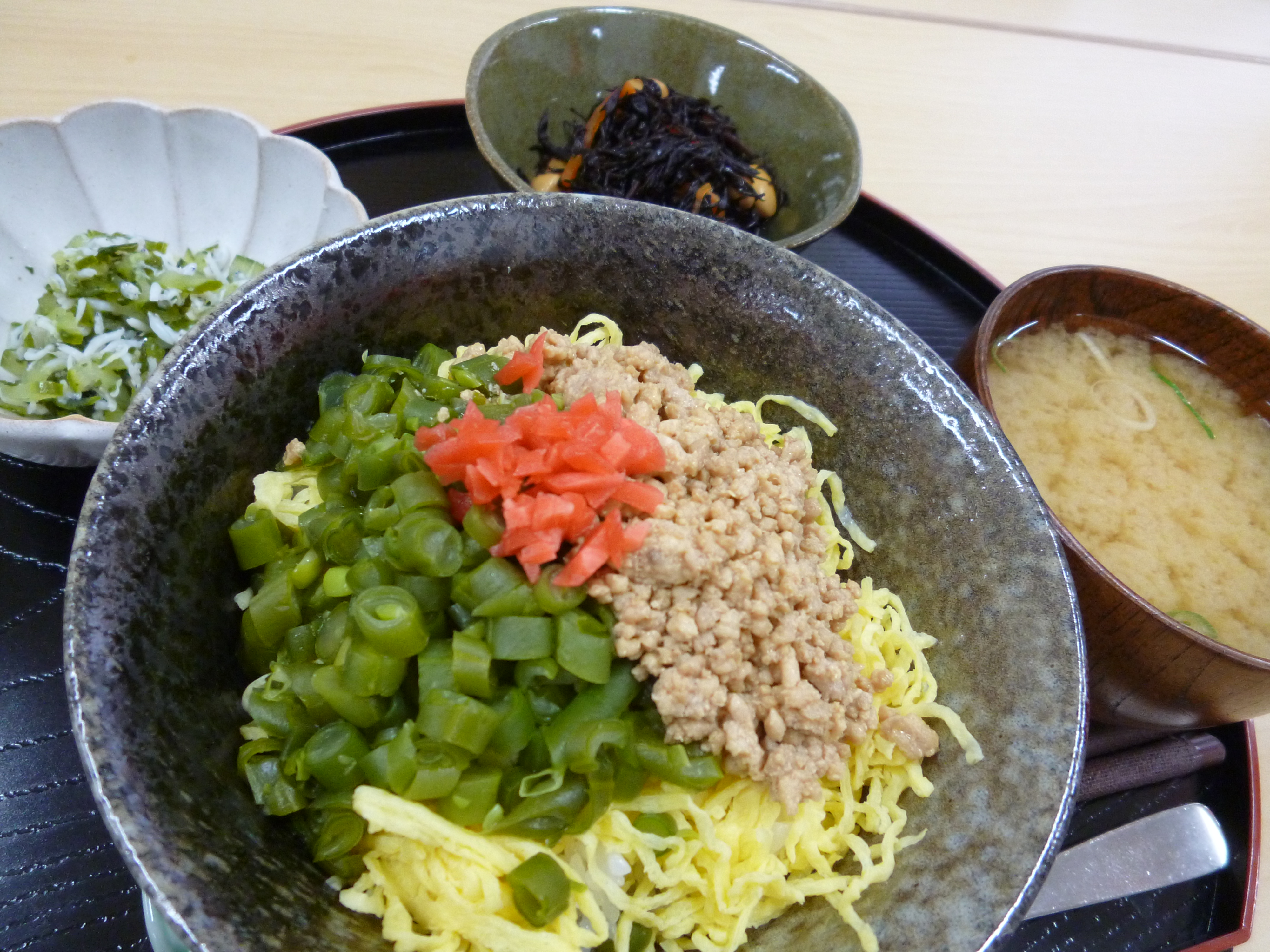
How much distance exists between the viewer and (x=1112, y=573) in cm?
201

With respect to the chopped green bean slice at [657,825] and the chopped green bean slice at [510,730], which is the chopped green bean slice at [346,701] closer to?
the chopped green bean slice at [510,730]

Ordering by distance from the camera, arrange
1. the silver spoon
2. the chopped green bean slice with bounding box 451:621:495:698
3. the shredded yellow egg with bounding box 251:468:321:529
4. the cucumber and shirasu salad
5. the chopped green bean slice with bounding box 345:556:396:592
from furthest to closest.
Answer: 1. the cucumber and shirasu salad
2. the silver spoon
3. the shredded yellow egg with bounding box 251:468:321:529
4. the chopped green bean slice with bounding box 345:556:396:592
5. the chopped green bean slice with bounding box 451:621:495:698

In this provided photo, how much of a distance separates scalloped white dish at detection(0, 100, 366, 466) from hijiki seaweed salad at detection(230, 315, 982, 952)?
111cm

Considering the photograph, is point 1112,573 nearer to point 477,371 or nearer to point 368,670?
point 477,371

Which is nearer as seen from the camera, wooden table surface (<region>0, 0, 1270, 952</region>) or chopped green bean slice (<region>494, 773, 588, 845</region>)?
chopped green bean slice (<region>494, 773, 588, 845</region>)

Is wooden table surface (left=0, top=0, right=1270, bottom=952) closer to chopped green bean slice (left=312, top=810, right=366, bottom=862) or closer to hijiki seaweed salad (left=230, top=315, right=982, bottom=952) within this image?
hijiki seaweed salad (left=230, top=315, right=982, bottom=952)

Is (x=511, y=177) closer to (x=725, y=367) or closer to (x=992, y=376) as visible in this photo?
(x=725, y=367)

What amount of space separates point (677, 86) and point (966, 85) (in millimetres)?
1747

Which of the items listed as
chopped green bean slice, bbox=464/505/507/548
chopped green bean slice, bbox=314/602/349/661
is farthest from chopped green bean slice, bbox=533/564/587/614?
chopped green bean slice, bbox=314/602/349/661

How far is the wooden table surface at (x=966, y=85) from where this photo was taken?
3152 mm

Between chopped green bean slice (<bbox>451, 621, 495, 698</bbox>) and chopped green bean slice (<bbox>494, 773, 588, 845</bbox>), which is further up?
chopped green bean slice (<bbox>451, 621, 495, 698</bbox>)

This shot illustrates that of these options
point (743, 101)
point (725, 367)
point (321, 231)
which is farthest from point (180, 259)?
point (743, 101)

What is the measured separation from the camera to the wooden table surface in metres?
3.15

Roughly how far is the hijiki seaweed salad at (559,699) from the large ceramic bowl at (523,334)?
7 centimetres
